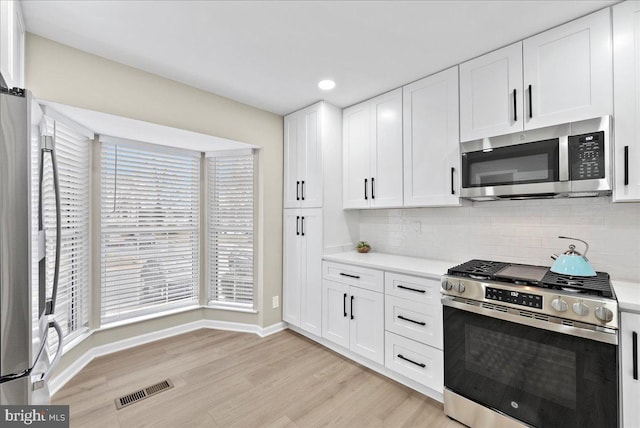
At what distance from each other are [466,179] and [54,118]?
328 cm

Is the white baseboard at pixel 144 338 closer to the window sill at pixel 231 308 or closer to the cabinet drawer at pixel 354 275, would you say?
the window sill at pixel 231 308

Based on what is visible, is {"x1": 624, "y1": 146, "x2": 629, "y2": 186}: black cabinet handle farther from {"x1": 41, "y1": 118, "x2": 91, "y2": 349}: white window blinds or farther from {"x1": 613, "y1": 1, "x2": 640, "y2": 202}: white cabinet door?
{"x1": 41, "y1": 118, "x2": 91, "y2": 349}: white window blinds

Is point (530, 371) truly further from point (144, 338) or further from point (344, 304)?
point (144, 338)

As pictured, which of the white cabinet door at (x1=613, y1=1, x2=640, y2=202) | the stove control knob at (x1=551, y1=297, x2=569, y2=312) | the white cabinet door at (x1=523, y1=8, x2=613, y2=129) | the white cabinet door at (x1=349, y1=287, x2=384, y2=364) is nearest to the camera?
the stove control knob at (x1=551, y1=297, x2=569, y2=312)

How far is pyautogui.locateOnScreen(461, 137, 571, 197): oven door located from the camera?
1.90 meters

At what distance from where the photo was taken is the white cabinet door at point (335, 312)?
2836 mm

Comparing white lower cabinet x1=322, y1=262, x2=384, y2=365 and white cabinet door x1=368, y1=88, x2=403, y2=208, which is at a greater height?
white cabinet door x1=368, y1=88, x2=403, y2=208

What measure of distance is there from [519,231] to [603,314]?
0.97 meters

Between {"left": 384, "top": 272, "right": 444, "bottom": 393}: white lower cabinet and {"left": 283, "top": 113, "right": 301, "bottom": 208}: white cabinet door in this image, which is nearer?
{"left": 384, "top": 272, "right": 444, "bottom": 393}: white lower cabinet

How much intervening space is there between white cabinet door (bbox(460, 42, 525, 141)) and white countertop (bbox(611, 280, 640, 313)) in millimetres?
1168

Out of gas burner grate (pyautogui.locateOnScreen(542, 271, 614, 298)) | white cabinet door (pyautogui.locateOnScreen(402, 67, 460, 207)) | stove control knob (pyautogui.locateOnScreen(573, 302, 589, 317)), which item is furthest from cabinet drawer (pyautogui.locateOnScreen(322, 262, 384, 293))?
stove control knob (pyautogui.locateOnScreen(573, 302, 589, 317))

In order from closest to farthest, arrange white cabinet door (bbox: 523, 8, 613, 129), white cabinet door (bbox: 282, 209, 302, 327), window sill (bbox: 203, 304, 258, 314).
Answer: white cabinet door (bbox: 523, 8, 613, 129) < white cabinet door (bbox: 282, 209, 302, 327) < window sill (bbox: 203, 304, 258, 314)

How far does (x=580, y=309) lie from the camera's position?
60.1 inches

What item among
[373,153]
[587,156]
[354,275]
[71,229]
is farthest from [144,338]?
[587,156]
